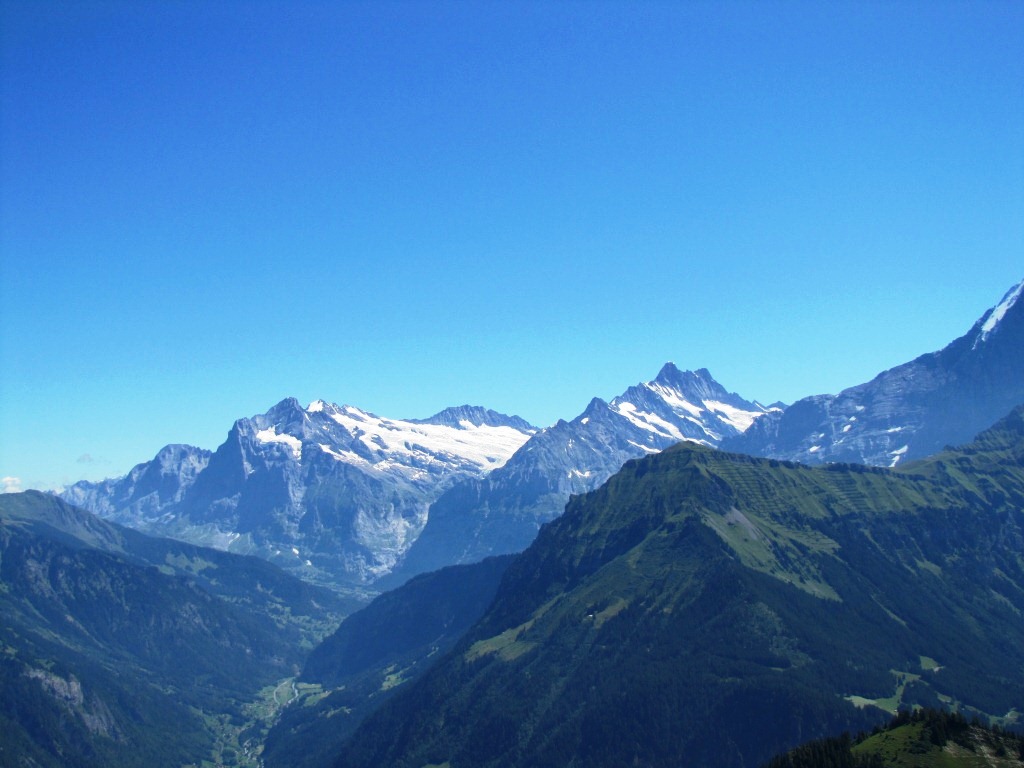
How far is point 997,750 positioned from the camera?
147500 mm

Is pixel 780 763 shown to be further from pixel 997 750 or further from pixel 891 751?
pixel 997 750

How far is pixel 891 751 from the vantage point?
151 meters

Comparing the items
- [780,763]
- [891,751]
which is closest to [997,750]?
[891,751]

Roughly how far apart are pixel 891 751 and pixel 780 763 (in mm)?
17419

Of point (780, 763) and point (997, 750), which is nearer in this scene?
point (997, 750)

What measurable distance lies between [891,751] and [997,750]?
595 inches

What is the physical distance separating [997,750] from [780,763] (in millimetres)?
32185

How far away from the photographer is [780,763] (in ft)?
519
